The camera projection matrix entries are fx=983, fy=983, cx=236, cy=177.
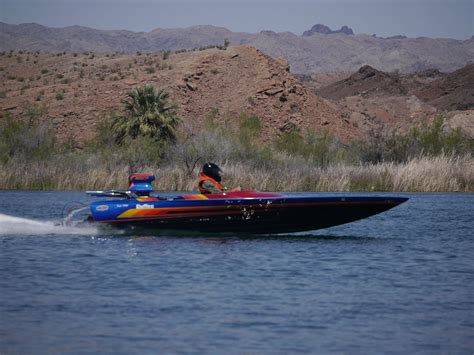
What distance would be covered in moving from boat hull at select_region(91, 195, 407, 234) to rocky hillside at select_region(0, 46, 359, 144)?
164 feet

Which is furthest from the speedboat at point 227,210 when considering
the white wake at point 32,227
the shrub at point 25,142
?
the shrub at point 25,142

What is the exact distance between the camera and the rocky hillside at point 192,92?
74500mm

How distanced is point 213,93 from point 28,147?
30.6m

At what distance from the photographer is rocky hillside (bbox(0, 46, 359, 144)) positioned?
74.5 metres

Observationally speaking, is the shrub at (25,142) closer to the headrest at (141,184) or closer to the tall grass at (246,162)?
the tall grass at (246,162)

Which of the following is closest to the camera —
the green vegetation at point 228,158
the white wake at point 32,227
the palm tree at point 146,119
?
the white wake at point 32,227

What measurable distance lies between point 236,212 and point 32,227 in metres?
5.37

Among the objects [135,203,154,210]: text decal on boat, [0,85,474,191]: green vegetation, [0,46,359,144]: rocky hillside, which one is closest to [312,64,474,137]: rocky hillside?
[0,46,359,144]: rocky hillside

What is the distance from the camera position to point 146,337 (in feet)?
39.3

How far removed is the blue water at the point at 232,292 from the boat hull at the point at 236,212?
0.42 metres

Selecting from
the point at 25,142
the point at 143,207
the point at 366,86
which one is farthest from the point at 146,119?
the point at 366,86

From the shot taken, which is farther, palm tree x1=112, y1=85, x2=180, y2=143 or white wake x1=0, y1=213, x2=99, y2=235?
palm tree x1=112, y1=85, x2=180, y2=143

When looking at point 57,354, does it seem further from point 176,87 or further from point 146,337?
point 176,87

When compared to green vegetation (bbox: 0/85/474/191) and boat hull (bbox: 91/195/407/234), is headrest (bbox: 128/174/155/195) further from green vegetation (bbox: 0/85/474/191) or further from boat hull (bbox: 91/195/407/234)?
green vegetation (bbox: 0/85/474/191)
